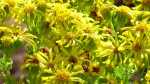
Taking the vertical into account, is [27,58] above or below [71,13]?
below

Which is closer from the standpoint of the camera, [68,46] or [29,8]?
[68,46]

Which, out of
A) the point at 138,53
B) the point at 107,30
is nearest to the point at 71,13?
the point at 107,30

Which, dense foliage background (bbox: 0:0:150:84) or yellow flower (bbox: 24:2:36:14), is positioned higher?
yellow flower (bbox: 24:2:36:14)

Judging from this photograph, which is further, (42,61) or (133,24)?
(133,24)

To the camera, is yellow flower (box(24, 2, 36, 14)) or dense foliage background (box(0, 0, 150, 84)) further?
yellow flower (box(24, 2, 36, 14))

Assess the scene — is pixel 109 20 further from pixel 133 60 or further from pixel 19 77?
pixel 19 77

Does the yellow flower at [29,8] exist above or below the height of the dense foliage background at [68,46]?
above

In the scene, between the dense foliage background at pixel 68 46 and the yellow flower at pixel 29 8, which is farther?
the yellow flower at pixel 29 8
